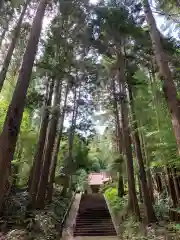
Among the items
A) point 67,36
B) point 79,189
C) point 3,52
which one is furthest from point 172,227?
point 79,189

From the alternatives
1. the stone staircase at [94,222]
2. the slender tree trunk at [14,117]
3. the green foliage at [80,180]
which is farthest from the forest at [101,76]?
the green foliage at [80,180]

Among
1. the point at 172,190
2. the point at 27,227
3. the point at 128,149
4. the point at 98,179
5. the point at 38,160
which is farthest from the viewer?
the point at 98,179

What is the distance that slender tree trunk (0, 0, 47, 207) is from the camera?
5.15m

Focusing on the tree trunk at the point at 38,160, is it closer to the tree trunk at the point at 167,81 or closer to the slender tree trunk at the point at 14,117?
the slender tree trunk at the point at 14,117

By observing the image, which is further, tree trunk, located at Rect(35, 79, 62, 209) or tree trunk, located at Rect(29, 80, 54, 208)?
tree trunk, located at Rect(35, 79, 62, 209)

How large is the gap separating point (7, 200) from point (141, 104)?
7.30m

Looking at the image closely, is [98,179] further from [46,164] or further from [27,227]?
[27,227]

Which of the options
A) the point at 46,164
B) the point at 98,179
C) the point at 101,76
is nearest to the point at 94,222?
the point at 46,164

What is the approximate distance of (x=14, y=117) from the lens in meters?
5.52

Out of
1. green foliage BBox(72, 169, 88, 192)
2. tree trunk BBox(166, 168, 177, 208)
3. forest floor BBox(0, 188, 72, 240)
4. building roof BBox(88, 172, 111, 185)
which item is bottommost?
forest floor BBox(0, 188, 72, 240)

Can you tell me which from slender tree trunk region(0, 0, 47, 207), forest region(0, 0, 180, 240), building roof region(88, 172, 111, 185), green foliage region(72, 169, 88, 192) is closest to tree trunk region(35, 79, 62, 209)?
forest region(0, 0, 180, 240)

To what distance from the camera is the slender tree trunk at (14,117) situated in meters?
5.15

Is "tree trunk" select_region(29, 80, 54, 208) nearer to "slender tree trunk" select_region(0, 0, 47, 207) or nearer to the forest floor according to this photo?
the forest floor

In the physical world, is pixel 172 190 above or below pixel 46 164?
below
